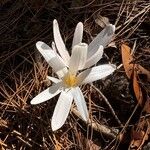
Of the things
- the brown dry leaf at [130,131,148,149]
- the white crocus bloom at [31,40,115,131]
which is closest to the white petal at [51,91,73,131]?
the white crocus bloom at [31,40,115,131]

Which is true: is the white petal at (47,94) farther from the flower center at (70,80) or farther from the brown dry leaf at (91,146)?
the brown dry leaf at (91,146)

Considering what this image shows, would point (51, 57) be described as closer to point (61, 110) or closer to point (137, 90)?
point (61, 110)

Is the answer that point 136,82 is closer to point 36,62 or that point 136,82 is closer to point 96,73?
point 96,73

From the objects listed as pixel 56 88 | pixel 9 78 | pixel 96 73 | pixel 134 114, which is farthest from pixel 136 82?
pixel 9 78

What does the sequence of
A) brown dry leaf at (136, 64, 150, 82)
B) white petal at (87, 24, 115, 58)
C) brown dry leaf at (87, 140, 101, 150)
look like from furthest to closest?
brown dry leaf at (136, 64, 150, 82) < brown dry leaf at (87, 140, 101, 150) < white petal at (87, 24, 115, 58)

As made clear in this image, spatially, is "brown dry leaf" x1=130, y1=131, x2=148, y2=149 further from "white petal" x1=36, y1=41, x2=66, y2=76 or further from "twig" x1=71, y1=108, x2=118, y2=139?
"white petal" x1=36, y1=41, x2=66, y2=76
